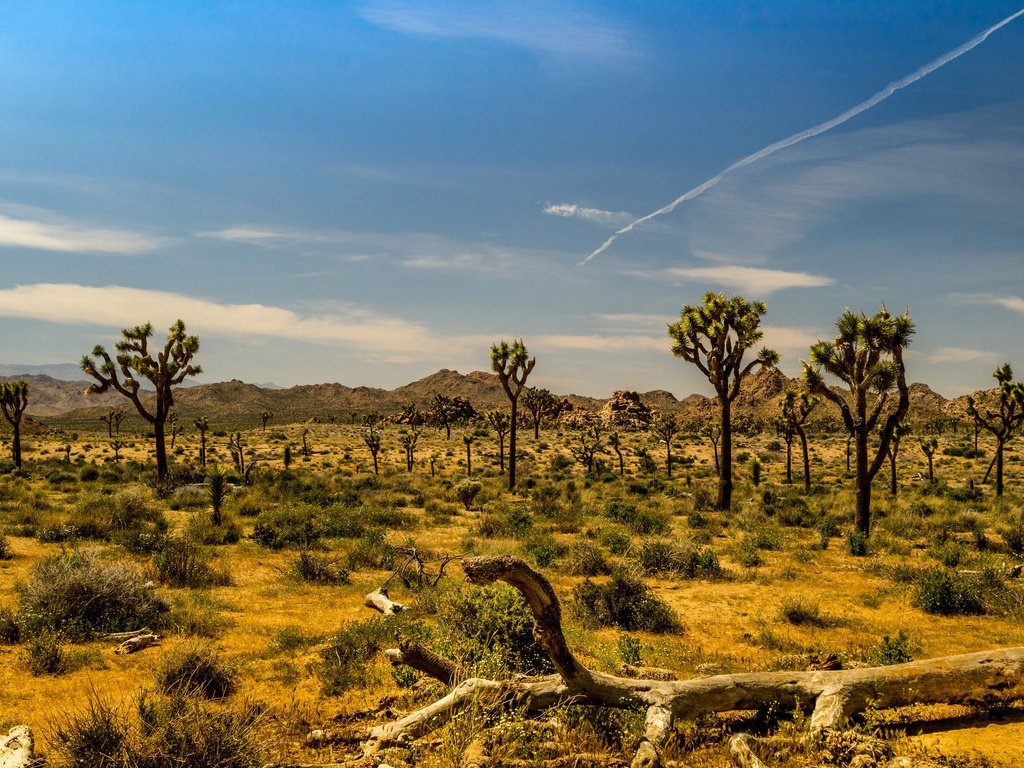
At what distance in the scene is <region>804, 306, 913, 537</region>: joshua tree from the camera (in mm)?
17641

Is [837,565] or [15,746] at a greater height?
[15,746]

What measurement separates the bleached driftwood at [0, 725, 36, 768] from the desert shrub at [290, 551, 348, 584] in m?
8.82

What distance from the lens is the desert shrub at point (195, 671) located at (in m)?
7.52

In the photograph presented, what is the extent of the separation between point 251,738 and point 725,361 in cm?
2183

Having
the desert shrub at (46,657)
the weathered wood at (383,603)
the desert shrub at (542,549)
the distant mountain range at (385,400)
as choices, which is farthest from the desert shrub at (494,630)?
the distant mountain range at (385,400)

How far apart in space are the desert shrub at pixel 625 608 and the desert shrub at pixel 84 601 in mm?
7786

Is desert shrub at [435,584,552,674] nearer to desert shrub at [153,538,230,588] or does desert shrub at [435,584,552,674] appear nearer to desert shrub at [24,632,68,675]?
desert shrub at [24,632,68,675]

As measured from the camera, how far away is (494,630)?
7945mm

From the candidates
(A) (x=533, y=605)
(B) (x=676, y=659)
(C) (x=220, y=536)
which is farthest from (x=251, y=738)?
(C) (x=220, y=536)

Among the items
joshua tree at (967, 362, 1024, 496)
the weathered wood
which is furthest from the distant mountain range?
the weathered wood

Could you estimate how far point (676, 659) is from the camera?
9.18 m

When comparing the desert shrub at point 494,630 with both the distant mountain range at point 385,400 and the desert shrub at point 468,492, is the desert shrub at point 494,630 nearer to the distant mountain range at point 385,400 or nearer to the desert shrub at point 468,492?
the desert shrub at point 468,492

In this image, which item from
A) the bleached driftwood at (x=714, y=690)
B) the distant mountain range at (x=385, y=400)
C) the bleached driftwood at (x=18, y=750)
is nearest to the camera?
the bleached driftwood at (x=18, y=750)

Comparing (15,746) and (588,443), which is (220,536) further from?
(588,443)
